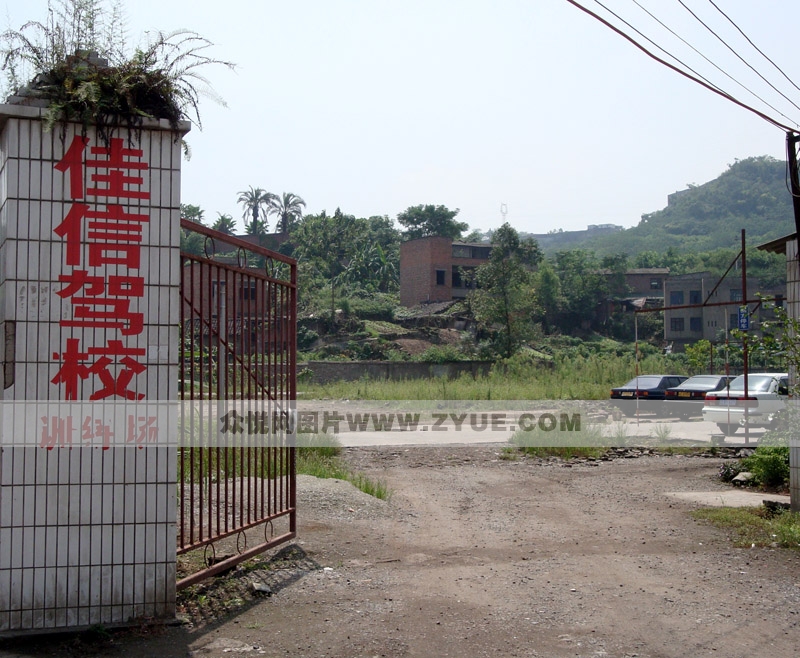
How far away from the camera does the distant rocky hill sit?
502 ft

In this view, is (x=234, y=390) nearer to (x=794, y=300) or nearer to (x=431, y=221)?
(x=794, y=300)

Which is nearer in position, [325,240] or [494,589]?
[494,589]

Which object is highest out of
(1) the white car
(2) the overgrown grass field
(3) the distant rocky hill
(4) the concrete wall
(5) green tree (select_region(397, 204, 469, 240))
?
(3) the distant rocky hill

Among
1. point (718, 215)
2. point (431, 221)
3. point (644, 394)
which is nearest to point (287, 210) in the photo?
point (431, 221)

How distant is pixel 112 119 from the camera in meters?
5.07

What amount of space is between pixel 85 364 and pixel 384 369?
37910 mm

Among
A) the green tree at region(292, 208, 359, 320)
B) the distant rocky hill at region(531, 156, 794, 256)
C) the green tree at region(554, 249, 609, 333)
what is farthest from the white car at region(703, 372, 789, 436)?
the distant rocky hill at region(531, 156, 794, 256)

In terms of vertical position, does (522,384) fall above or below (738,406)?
above

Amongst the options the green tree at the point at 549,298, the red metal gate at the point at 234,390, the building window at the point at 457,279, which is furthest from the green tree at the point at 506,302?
the red metal gate at the point at 234,390

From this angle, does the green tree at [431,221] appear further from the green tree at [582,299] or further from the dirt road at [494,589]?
the dirt road at [494,589]

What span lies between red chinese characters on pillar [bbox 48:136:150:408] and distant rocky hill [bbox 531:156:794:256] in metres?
149

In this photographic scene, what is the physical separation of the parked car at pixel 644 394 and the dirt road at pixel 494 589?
1372cm

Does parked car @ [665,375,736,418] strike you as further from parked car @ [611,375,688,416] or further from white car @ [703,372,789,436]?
white car @ [703,372,789,436]

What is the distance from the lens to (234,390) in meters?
6.38
